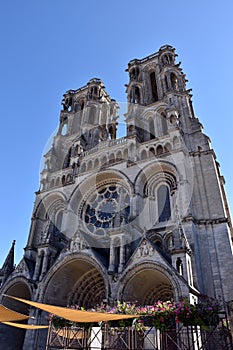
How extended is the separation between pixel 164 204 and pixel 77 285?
25.1 feet

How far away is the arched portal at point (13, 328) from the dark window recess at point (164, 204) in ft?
31.9

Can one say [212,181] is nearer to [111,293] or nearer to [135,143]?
[135,143]

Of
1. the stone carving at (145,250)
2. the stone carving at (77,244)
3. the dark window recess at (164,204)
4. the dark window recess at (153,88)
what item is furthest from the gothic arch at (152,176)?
the dark window recess at (153,88)

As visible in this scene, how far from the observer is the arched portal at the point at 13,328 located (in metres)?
17.2

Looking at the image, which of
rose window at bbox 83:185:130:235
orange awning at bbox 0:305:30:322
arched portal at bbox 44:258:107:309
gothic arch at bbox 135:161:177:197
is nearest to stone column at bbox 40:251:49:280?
arched portal at bbox 44:258:107:309

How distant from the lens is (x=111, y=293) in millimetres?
13547

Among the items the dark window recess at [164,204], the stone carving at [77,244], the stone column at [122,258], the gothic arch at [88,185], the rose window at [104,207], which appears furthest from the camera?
the gothic arch at [88,185]

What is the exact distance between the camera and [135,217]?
1681 centimetres

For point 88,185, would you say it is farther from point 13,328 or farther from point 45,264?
point 13,328

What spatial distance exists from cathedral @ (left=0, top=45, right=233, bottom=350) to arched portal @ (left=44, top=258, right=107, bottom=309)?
6 centimetres

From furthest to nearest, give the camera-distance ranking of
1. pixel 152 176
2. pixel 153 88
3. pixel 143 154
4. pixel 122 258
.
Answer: pixel 153 88 → pixel 143 154 → pixel 152 176 → pixel 122 258

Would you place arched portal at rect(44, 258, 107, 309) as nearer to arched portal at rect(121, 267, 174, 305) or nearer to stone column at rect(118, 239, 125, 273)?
stone column at rect(118, 239, 125, 273)

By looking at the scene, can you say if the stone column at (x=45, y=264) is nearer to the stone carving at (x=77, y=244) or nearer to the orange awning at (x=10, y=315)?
the stone carving at (x=77, y=244)

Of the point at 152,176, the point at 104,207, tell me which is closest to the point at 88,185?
the point at 104,207
